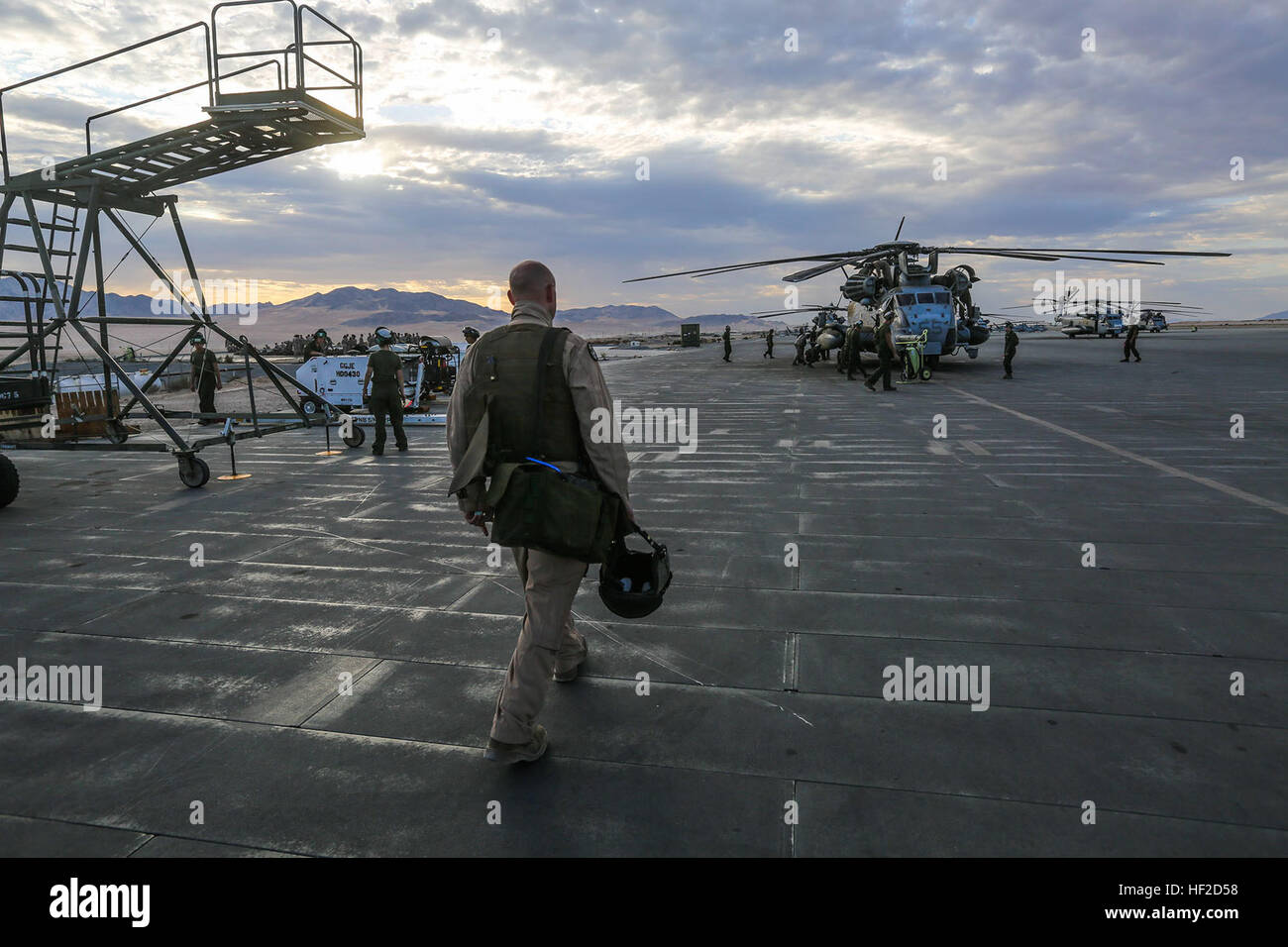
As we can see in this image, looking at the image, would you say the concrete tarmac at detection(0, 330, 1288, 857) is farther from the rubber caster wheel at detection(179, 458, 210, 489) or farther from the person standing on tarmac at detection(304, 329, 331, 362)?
the person standing on tarmac at detection(304, 329, 331, 362)

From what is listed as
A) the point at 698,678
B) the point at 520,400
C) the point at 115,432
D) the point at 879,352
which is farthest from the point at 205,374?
the point at 879,352

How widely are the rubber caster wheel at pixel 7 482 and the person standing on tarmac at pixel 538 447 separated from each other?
7362 mm

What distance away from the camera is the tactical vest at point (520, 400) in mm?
3088

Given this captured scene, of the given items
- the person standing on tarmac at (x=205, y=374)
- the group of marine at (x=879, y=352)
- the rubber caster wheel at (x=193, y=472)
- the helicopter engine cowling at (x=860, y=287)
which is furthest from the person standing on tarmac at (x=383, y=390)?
the helicopter engine cowling at (x=860, y=287)

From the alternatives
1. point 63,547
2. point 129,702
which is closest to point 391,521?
point 63,547

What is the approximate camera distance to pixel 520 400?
10.1 feet

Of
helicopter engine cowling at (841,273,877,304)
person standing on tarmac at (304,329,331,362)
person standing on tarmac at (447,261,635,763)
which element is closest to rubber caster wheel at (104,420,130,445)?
person standing on tarmac at (447,261,635,763)

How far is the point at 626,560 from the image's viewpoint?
10.8ft

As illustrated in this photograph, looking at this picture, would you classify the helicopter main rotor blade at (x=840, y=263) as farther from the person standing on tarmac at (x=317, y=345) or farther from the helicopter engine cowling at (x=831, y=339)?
the person standing on tarmac at (x=317, y=345)

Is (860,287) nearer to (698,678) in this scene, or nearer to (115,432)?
(115,432)

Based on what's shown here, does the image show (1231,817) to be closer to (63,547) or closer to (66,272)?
(63,547)

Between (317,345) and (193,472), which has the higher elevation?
(317,345)

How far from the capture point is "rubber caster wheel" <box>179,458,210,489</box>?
8.58 metres
